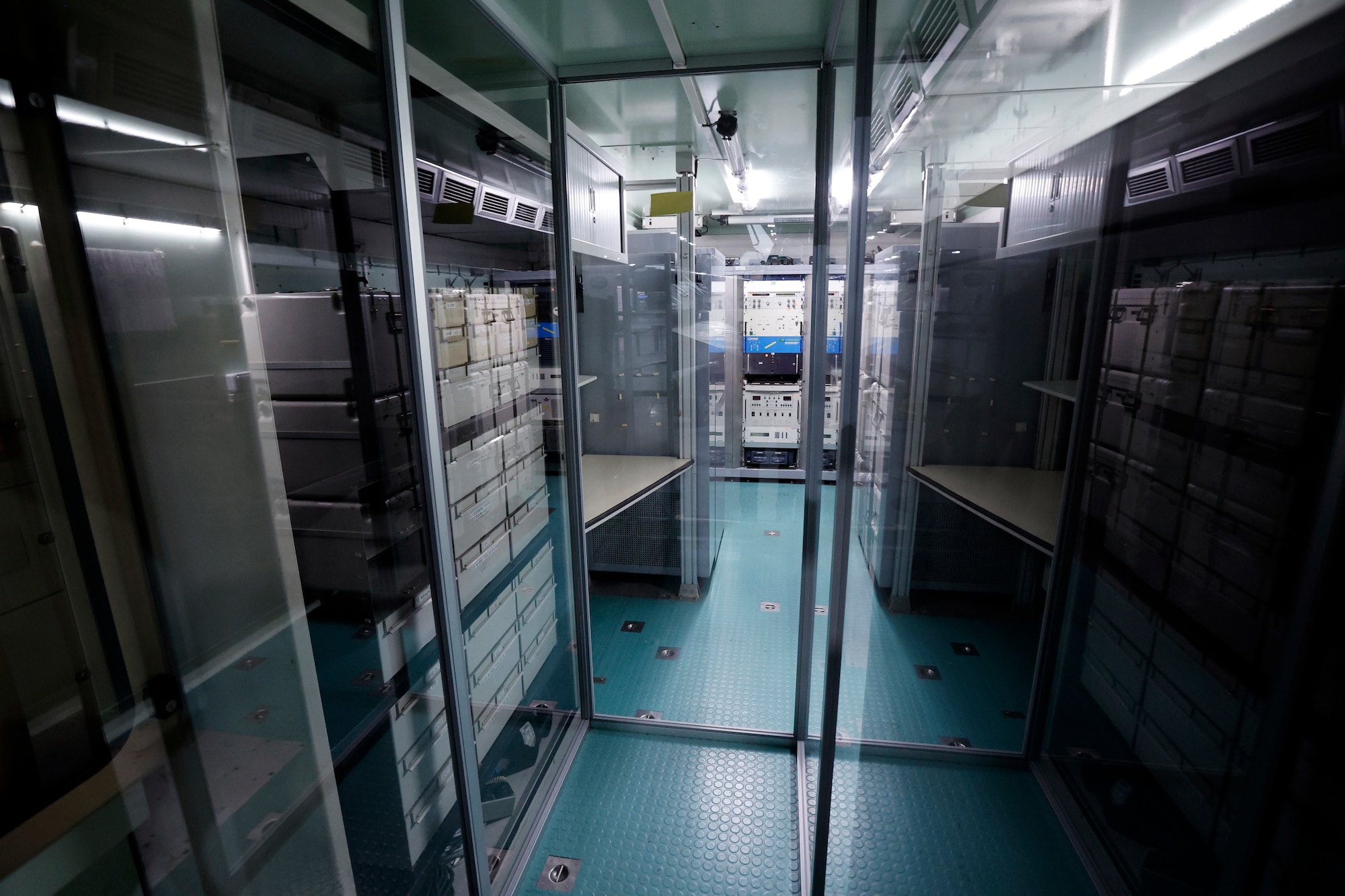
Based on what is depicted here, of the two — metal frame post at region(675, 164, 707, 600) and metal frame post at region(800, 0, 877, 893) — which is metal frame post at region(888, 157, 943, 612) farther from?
metal frame post at region(800, 0, 877, 893)

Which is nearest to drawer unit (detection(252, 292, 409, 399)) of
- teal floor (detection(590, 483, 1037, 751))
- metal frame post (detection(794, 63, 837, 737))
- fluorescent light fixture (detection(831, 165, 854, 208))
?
metal frame post (detection(794, 63, 837, 737))

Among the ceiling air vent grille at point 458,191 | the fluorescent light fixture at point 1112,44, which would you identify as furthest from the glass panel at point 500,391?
the fluorescent light fixture at point 1112,44

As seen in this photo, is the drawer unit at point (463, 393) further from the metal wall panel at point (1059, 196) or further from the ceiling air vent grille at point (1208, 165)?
the metal wall panel at point (1059, 196)

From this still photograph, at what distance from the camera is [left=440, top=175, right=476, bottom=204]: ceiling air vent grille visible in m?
2.05

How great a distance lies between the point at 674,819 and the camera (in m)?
2.49

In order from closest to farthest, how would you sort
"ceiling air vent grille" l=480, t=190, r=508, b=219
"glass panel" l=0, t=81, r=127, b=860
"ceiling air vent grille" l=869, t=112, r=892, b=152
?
"glass panel" l=0, t=81, r=127, b=860, "ceiling air vent grille" l=480, t=190, r=508, b=219, "ceiling air vent grille" l=869, t=112, r=892, b=152

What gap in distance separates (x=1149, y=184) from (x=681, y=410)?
291 cm

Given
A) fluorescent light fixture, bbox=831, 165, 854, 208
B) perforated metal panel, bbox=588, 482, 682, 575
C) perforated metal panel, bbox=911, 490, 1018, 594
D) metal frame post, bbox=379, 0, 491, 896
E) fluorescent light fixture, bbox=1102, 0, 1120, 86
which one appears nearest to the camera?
metal frame post, bbox=379, 0, 491, 896

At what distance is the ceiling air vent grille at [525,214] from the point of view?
239cm

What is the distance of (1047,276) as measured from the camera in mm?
3371

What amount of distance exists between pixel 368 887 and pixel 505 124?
2843 mm

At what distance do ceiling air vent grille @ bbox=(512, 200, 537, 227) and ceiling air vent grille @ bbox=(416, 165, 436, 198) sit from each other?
0.45 m

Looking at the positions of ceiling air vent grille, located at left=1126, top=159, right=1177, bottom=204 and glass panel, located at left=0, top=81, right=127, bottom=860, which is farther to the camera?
ceiling air vent grille, located at left=1126, top=159, right=1177, bottom=204

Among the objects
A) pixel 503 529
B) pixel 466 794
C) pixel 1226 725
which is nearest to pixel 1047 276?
pixel 1226 725
